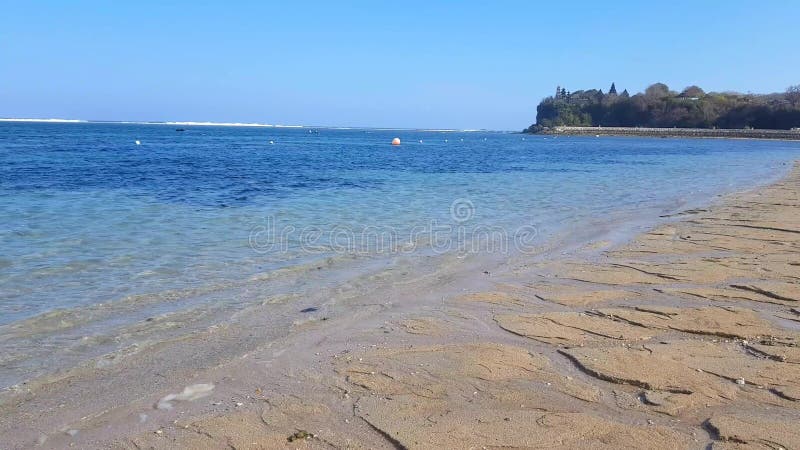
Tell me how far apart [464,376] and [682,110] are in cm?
15802

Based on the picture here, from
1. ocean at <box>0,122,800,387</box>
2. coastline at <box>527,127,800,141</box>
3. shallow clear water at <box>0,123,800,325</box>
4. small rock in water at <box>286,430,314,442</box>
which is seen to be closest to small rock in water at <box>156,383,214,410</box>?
small rock in water at <box>286,430,314,442</box>

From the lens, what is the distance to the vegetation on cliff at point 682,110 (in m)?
131

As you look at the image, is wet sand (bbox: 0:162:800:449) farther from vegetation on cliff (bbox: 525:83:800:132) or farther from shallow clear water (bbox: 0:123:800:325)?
vegetation on cliff (bbox: 525:83:800:132)

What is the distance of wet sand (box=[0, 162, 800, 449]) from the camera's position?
13.6 ft

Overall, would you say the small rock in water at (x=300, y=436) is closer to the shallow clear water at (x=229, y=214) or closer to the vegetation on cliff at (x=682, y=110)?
the shallow clear water at (x=229, y=214)

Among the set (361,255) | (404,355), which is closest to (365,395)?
(404,355)

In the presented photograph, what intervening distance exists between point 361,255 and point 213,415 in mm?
5995

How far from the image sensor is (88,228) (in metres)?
12.1

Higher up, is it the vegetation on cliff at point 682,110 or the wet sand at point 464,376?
the vegetation on cliff at point 682,110

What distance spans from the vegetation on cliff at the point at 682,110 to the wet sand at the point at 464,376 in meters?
140

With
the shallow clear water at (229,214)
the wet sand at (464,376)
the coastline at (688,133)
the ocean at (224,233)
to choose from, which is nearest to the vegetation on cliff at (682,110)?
the coastline at (688,133)

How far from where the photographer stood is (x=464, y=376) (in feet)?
16.8

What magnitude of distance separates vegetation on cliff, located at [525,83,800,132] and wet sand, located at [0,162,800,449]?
140 meters

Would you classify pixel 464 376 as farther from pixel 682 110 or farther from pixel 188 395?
pixel 682 110
